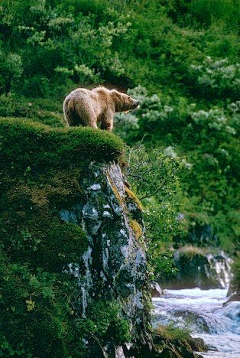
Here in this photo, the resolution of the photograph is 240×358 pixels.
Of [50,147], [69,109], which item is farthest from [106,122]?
[50,147]

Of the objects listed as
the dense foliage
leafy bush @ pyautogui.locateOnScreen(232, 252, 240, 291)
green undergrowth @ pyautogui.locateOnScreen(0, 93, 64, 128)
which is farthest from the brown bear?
leafy bush @ pyautogui.locateOnScreen(232, 252, 240, 291)

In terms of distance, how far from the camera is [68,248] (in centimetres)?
896

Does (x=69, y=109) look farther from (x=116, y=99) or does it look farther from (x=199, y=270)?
(x=199, y=270)

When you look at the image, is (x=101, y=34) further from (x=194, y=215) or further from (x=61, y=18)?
(x=194, y=215)

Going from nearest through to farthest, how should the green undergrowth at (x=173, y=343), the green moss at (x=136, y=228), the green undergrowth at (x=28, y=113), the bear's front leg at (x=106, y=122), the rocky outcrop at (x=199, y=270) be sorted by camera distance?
1. the green moss at (x=136, y=228)
2. the green undergrowth at (x=173, y=343)
3. the bear's front leg at (x=106, y=122)
4. the green undergrowth at (x=28, y=113)
5. the rocky outcrop at (x=199, y=270)

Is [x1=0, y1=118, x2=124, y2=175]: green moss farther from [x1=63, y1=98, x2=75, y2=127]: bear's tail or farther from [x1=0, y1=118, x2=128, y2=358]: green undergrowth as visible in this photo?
[x1=63, y1=98, x2=75, y2=127]: bear's tail

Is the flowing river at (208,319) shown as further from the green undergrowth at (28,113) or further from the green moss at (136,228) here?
the green undergrowth at (28,113)

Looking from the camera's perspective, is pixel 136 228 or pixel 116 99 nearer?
pixel 136 228

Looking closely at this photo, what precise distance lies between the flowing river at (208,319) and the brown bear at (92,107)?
3.27m

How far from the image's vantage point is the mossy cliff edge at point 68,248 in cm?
853

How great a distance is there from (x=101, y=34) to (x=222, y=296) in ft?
38.9

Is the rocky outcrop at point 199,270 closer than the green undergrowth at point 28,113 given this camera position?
No

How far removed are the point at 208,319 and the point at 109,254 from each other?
211 inches

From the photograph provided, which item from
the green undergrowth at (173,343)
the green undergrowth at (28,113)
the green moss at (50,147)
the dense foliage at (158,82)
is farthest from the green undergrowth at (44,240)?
the green undergrowth at (28,113)
